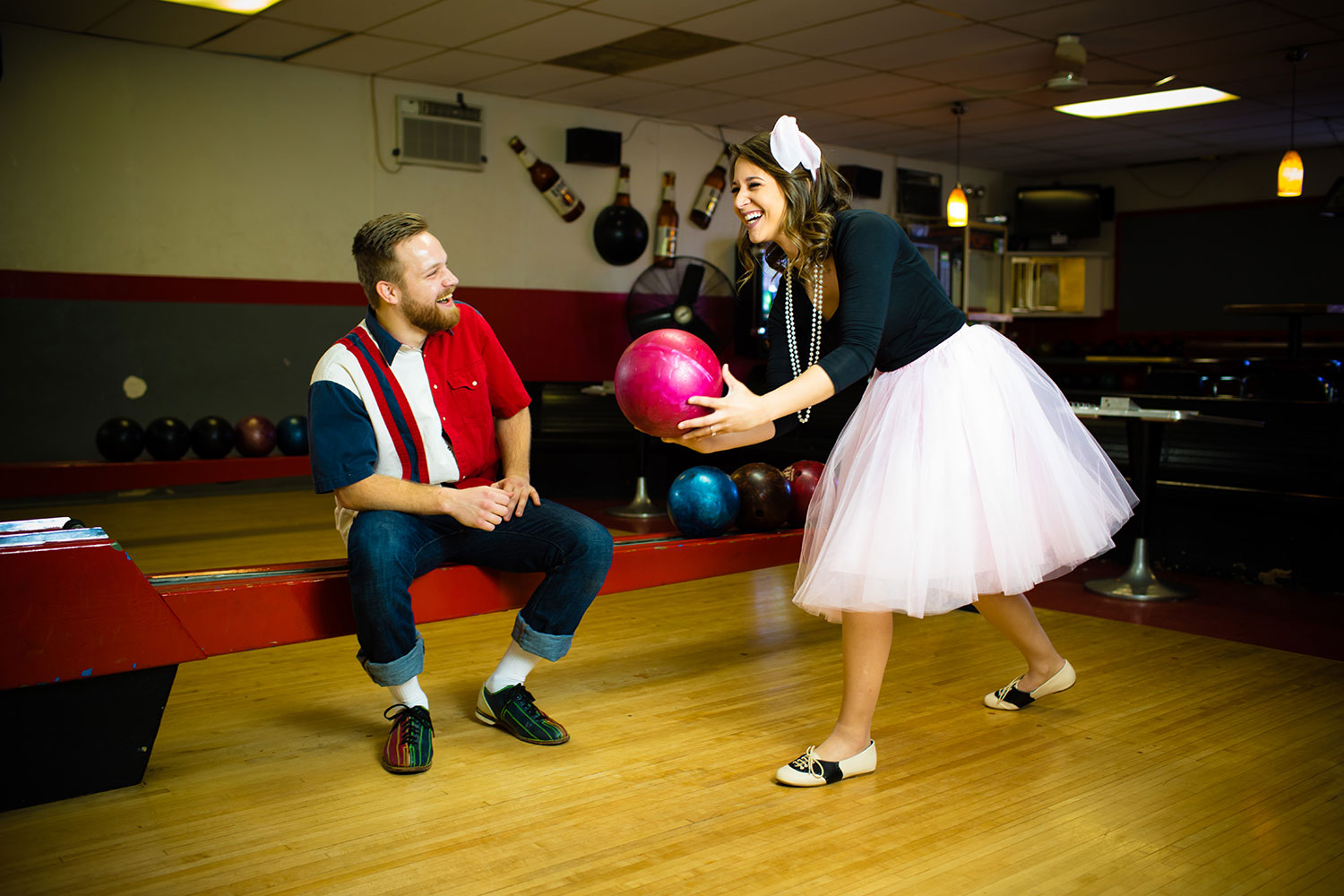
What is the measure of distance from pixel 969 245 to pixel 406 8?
22.6 ft

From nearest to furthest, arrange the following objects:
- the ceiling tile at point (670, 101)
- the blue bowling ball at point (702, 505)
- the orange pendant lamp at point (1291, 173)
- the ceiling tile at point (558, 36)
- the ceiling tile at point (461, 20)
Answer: the blue bowling ball at point (702, 505)
the ceiling tile at point (461, 20)
the ceiling tile at point (558, 36)
the orange pendant lamp at point (1291, 173)
the ceiling tile at point (670, 101)

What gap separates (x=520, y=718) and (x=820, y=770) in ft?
2.37

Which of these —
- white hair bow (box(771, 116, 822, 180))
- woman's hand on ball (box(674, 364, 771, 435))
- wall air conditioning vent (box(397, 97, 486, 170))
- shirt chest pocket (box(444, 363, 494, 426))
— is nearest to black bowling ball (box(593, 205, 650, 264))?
wall air conditioning vent (box(397, 97, 486, 170))

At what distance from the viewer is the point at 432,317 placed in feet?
8.00

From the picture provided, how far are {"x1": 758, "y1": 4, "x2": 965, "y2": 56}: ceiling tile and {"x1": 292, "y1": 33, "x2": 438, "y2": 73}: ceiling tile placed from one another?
2.14 meters

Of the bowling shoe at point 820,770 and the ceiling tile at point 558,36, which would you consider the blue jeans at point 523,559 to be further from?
the ceiling tile at point 558,36

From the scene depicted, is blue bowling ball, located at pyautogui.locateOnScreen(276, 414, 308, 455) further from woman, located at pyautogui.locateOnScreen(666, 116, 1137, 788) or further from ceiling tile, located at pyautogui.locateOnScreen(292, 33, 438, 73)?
woman, located at pyautogui.locateOnScreen(666, 116, 1137, 788)

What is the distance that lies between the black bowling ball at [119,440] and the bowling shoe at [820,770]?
417cm

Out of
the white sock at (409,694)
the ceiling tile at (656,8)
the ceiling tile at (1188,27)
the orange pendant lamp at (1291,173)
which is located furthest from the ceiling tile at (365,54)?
the orange pendant lamp at (1291,173)

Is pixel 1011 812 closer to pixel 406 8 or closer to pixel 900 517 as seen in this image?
pixel 900 517

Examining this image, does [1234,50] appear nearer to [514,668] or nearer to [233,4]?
[233,4]

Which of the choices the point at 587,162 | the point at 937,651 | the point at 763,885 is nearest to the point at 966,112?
the point at 587,162

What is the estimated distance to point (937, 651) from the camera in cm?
332

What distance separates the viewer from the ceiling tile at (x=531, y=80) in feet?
22.8
